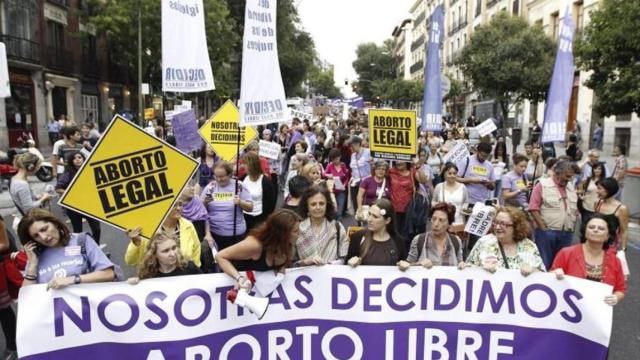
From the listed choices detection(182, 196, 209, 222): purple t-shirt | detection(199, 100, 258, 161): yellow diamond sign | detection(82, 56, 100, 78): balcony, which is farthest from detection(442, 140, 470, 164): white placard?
detection(82, 56, 100, 78): balcony

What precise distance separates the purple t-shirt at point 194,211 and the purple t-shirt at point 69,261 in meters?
1.46

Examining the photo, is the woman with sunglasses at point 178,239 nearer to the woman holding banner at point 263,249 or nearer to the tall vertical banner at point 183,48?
the woman holding banner at point 263,249

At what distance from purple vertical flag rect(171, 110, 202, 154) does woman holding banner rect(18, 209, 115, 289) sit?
16.7ft

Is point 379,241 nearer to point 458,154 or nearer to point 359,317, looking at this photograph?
point 359,317

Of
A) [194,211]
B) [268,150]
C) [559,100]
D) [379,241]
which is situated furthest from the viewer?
[268,150]

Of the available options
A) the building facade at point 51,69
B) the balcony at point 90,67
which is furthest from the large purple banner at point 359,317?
the balcony at point 90,67

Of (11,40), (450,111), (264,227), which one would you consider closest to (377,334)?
(264,227)

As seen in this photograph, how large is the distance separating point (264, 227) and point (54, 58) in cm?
2854

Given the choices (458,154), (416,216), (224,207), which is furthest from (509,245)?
(458,154)

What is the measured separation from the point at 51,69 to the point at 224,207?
1021 inches

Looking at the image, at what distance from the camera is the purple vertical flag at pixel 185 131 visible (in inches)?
336

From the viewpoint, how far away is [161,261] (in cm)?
350

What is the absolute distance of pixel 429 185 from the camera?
279 inches

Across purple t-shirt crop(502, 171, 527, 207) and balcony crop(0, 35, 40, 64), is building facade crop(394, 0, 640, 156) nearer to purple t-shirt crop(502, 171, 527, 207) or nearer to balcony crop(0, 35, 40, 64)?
purple t-shirt crop(502, 171, 527, 207)
